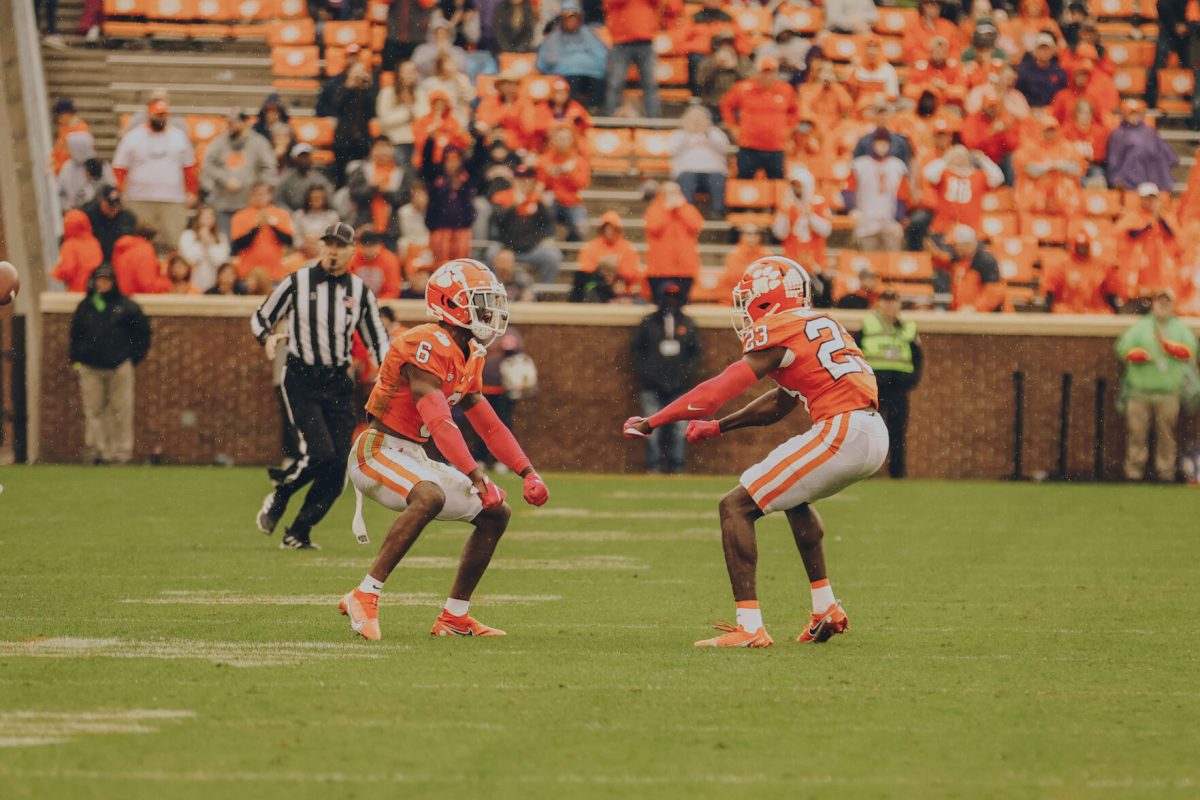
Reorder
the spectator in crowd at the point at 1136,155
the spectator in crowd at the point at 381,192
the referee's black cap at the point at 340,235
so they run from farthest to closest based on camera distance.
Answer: the spectator in crowd at the point at 1136,155
the spectator in crowd at the point at 381,192
the referee's black cap at the point at 340,235

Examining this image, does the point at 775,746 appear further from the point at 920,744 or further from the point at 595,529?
the point at 595,529

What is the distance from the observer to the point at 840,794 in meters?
5.48

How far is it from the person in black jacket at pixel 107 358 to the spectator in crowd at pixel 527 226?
3508mm

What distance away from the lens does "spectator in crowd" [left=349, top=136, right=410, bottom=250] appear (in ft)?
64.4

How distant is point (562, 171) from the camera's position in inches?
801

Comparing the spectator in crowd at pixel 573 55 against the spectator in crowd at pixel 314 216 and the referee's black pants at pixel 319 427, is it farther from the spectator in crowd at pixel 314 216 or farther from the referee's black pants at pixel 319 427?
the referee's black pants at pixel 319 427

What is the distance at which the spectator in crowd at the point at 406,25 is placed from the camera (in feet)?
72.2

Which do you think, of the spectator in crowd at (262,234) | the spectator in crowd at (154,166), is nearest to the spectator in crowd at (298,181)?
the spectator in crowd at (262,234)

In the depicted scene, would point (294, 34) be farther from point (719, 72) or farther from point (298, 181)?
point (719, 72)

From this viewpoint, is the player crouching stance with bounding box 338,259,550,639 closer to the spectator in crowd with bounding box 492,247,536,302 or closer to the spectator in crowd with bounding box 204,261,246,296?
the spectator in crowd with bounding box 492,247,536,302

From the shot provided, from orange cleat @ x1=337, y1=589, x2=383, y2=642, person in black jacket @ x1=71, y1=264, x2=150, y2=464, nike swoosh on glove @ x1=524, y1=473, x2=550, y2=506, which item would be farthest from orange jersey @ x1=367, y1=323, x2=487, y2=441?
person in black jacket @ x1=71, y1=264, x2=150, y2=464

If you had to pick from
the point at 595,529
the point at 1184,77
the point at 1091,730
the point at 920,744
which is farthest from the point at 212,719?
the point at 1184,77

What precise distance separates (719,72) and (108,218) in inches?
268

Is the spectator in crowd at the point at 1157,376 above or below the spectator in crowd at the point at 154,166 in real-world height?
below
